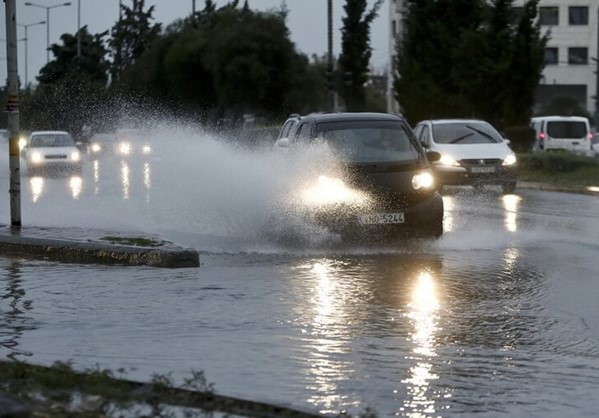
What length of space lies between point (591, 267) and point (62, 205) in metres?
13.7

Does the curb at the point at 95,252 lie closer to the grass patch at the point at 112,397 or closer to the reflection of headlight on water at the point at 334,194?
the reflection of headlight on water at the point at 334,194

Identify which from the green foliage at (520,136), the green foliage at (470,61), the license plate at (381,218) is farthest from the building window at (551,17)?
the license plate at (381,218)

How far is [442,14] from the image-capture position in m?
45.8

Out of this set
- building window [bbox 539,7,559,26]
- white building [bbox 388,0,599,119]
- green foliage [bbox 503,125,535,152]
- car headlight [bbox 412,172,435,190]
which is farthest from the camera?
white building [bbox 388,0,599,119]

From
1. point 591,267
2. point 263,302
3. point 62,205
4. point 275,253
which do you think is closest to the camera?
point 263,302

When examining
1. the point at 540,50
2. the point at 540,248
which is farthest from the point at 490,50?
the point at 540,248

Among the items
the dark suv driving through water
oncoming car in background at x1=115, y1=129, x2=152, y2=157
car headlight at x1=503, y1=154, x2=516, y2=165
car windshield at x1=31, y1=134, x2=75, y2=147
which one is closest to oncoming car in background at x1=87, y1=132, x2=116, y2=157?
oncoming car in background at x1=115, y1=129, x2=152, y2=157

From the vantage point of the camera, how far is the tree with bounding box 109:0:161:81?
300 feet

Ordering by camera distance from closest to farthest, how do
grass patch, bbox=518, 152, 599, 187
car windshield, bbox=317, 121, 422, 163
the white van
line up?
car windshield, bbox=317, 121, 422, 163 → grass patch, bbox=518, 152, 599, 187 → the white van

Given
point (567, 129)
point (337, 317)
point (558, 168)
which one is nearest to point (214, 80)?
point (567, 129)

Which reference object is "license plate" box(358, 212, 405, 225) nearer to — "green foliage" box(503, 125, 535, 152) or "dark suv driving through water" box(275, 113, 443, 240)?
"dark suv driving through water" box(275, 113, 443, 240)

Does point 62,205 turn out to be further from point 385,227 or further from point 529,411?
point 529,411

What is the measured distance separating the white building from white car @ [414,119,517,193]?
74063mm

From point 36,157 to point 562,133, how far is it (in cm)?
1721
